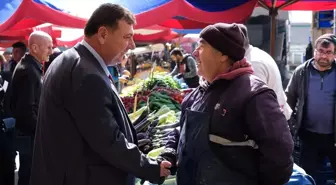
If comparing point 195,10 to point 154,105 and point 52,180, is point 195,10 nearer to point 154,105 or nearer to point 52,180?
point 154,105

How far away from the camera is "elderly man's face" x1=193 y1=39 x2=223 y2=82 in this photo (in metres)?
2.43

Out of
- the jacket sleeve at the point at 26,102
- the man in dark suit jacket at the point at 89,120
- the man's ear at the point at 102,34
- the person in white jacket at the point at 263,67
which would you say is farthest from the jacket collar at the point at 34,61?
the man's ear at the point at 102,34

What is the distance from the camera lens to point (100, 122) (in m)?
2.23

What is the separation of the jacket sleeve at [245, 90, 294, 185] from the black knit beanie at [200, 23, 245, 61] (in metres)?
0.28

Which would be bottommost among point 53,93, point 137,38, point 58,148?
point 137,38

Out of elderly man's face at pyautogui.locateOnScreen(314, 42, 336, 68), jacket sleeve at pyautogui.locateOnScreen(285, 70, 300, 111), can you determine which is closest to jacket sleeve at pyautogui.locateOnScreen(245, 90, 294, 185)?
elderly man's face at pyautogui.locateOnScreen(314, 42, 336, 68)

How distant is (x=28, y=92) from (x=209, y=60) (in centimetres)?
292

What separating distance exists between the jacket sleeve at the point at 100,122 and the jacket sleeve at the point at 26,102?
8.89ft

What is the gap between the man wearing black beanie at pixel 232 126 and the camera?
2.24 meters

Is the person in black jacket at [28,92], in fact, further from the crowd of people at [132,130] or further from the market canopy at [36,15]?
the crowd of people at [132,130]

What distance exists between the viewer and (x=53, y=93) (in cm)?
229

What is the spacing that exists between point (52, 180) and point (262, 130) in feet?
3.55

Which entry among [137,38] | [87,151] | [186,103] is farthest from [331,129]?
[137,38]

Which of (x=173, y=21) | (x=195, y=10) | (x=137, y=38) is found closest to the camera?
(x=195, y=10)
